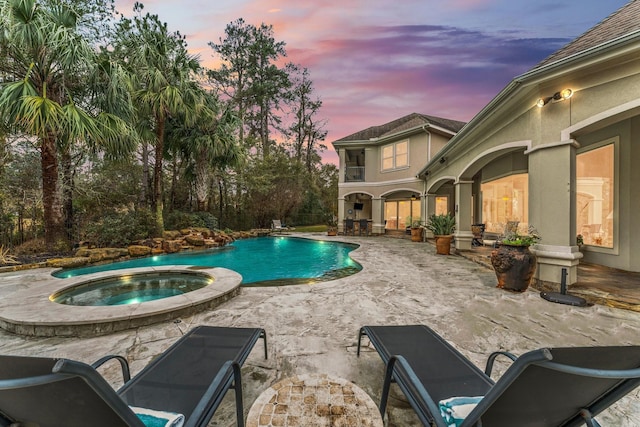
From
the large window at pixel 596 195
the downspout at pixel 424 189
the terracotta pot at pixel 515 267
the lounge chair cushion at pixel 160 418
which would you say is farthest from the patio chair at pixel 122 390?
the downspout at pixel 424 189

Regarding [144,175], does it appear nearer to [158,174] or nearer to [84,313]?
[158,174]

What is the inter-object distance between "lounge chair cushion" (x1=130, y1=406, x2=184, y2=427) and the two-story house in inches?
507

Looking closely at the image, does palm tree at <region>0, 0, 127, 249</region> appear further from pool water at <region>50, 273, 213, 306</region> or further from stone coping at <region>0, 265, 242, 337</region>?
stone coping at <region>0, 265, 242, 337</region>

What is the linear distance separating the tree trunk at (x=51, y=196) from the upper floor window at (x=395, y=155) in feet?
47.1

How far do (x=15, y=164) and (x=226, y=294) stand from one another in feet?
38.2

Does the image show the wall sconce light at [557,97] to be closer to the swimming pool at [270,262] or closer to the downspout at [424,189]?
the swimming pool at [270,262]

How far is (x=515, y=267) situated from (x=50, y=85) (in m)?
12.2

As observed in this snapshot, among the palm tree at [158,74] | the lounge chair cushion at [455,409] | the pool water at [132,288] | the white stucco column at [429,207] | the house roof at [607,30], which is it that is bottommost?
the pool water at [132,288]

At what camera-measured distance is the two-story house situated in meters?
13.6

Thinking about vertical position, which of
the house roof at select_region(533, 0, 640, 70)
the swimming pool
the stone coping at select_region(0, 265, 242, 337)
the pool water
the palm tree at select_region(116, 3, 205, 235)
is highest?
the palm tree at select_region(116, 3, 205, 235)

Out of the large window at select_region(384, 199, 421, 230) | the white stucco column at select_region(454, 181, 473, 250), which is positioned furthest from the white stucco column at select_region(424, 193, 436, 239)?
the large window at select_region(384, 199, 421, 230)

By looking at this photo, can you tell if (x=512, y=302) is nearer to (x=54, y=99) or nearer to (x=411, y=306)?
(x=411, y=306)

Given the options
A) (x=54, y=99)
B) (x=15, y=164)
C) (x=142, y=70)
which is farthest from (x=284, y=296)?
(x=15, y=164)

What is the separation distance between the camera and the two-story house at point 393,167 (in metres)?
13.6
